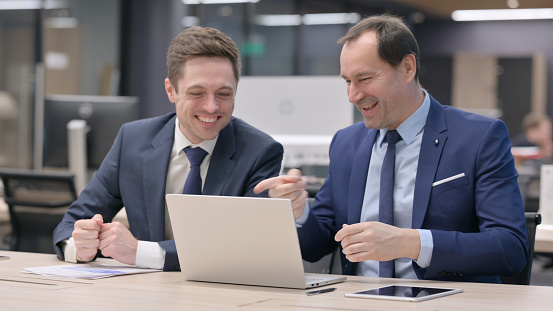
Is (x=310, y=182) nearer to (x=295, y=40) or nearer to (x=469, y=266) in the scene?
(x=469, y=266)

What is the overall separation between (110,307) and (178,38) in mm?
1171

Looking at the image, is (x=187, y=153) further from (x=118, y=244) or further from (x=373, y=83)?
(x=373, y=83)

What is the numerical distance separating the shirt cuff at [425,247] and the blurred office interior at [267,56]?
0.84 meters

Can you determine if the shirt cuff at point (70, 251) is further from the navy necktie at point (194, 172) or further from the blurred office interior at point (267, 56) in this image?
the blurred office interior at point (267, 56)

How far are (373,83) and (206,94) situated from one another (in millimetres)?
539

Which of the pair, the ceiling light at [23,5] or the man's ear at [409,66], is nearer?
the man's ear at [409,66]

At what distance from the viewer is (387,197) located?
2.26 metres

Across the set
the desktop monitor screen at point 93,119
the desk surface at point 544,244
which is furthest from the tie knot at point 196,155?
the desktop monitor screen at point 93,119

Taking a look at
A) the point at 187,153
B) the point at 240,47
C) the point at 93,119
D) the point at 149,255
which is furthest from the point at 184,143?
the point at 240,47

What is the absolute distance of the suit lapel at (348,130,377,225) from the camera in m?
2.34

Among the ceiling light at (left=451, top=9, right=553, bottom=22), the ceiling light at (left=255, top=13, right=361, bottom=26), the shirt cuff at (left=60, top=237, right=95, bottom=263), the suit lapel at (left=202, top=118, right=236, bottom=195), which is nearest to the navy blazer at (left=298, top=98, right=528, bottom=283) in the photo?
the suit lapel at (left=202, top=118, right=236, bottom=195)

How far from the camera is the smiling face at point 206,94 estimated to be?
7.81ft

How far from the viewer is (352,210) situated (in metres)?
2.34

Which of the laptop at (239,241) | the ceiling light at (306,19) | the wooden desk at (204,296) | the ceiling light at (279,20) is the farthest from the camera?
the ceiling light at (306,19)
